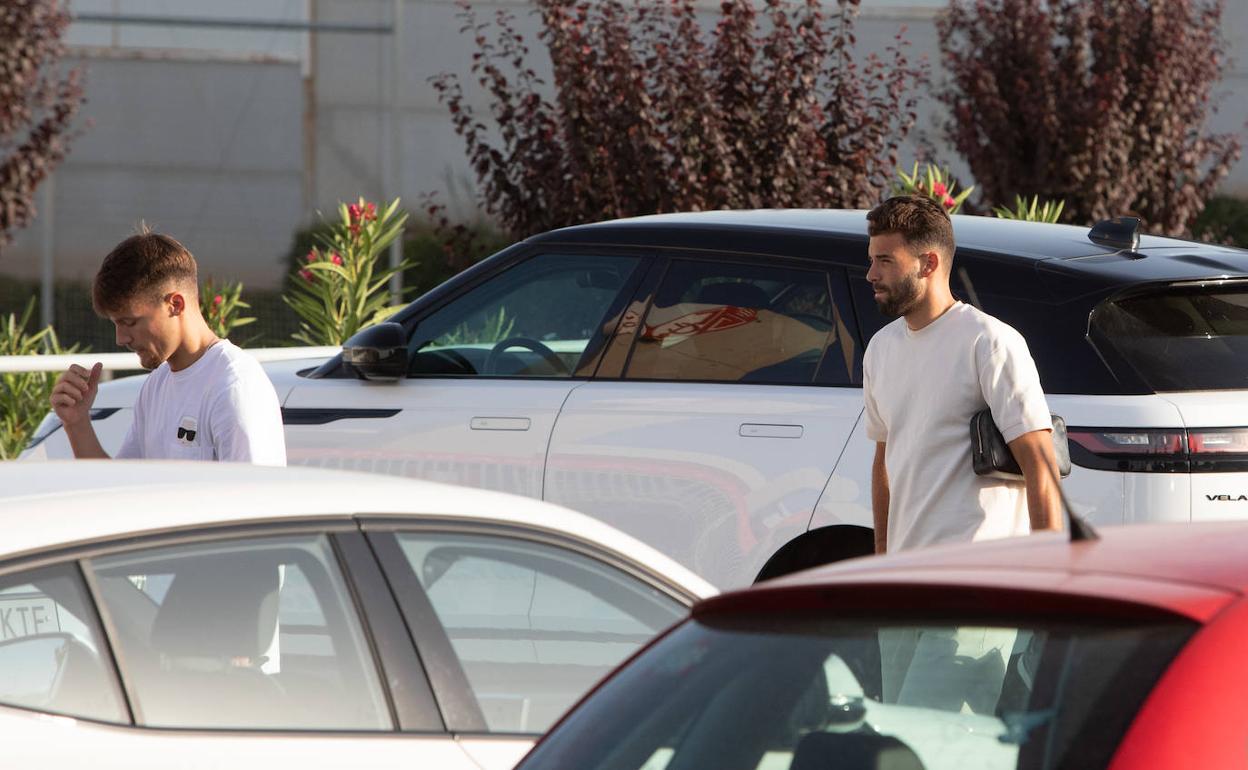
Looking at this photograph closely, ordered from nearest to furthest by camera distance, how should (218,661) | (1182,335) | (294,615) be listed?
(218,661) < (294,615) < (1182,335)

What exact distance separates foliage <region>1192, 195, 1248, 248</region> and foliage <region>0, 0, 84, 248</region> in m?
12.4

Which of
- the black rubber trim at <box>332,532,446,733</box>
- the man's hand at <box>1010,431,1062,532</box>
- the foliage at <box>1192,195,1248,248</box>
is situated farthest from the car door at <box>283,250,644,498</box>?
the foliage at <box>1192,195,1248,248</box>

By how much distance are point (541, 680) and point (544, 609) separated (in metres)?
0.16

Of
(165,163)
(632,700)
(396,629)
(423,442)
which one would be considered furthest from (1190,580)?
(165,163)

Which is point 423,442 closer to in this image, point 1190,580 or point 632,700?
point 632,700

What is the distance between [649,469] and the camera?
5766 millimetres

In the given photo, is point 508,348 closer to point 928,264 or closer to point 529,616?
point 928,264

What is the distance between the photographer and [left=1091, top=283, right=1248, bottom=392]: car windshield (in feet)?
16.8

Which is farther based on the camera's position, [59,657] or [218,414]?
[218,414]

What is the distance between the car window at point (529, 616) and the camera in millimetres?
3295

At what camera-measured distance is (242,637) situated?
310 cm

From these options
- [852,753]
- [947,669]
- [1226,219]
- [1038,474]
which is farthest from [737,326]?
[1226,219]

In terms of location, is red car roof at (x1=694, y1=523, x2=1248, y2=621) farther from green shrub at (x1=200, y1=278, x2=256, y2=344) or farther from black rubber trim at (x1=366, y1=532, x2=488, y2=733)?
green shrub at (x1=200, y1=278, x2=256, y2=344)

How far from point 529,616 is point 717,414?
230cm
